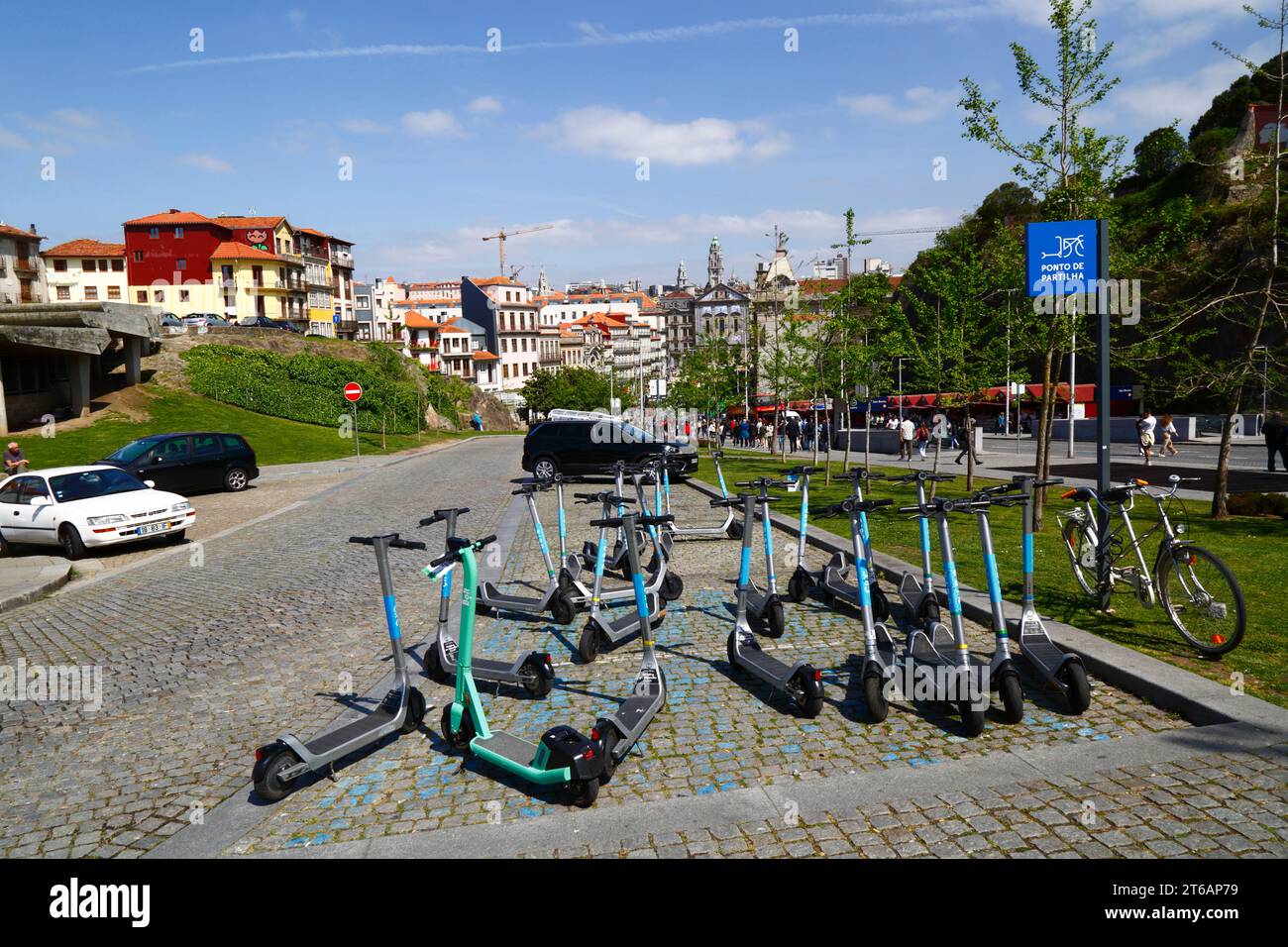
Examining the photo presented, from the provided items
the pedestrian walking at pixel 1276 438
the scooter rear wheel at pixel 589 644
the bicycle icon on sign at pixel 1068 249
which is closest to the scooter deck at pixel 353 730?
the scooter rear wheel at pixel 589 644

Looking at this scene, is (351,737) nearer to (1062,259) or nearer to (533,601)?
(533,601)

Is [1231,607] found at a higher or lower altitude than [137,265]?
lower

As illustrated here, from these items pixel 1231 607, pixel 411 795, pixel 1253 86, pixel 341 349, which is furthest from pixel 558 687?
pixel 1253 86

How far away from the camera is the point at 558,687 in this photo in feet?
21.4

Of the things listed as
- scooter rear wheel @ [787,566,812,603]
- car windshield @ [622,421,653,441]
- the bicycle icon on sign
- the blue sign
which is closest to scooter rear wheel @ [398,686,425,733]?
scooter rear wheel @ [787,566,812,603]

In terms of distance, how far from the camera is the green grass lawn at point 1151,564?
19.8 feet

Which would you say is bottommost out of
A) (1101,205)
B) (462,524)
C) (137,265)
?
(462,524)

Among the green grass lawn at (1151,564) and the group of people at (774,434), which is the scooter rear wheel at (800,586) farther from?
the group of people at (774,434)

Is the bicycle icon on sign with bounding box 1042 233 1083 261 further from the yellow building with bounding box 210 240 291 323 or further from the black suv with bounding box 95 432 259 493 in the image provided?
the yellow building with bounding box 210 240 291 323

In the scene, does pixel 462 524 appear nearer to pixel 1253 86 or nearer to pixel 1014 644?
pixel 1014 644

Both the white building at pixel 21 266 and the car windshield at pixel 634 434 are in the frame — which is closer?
the car windshield at pixel 634 434

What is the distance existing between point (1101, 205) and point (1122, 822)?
10472 mm

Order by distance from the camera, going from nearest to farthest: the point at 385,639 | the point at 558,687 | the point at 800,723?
the point at 800,723, the point at 558,687, the point at 385,639

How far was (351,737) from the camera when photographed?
5.18 metres
